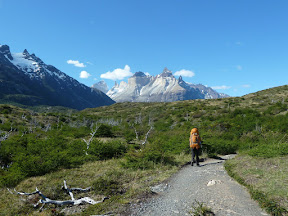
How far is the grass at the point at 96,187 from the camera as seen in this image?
6.21 metres

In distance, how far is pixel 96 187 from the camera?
782cm

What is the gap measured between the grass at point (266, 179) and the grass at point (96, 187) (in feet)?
10.3

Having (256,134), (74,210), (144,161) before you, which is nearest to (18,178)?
(74,210)

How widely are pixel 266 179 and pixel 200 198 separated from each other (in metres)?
2.58

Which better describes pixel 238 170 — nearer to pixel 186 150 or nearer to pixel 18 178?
pixel 186 150

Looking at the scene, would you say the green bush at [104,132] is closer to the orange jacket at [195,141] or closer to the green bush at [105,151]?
the green bush at [105,151]

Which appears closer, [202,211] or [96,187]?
[202,211]

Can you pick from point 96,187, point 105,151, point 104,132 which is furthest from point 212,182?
point 104,132

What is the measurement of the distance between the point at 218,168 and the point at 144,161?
13.2ft

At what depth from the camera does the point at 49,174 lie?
36.7ft

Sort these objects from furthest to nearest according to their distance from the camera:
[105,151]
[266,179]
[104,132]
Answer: [104,132]
[105,151]
[266,179]

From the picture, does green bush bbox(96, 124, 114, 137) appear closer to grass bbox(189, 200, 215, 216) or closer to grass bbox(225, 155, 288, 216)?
grass bbox(225, 155, 288, 216)

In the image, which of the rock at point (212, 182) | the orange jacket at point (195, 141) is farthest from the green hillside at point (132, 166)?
the orange jacket at point (195, 141)

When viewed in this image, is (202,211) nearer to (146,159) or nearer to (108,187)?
(108,187)
